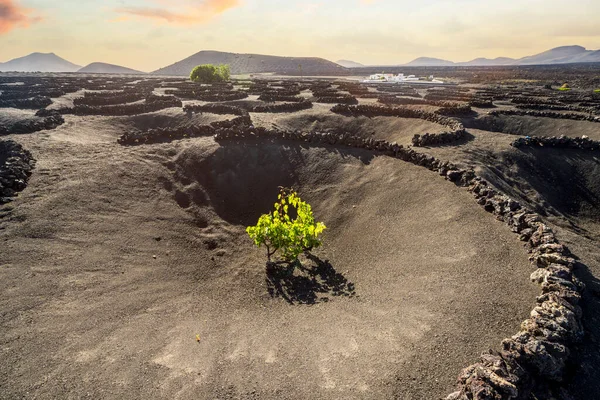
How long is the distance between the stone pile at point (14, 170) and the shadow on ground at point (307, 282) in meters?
12.3

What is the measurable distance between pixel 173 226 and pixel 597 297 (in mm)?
15685

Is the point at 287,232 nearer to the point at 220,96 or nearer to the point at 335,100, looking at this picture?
the point at 335,100

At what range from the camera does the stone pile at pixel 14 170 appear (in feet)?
49.3

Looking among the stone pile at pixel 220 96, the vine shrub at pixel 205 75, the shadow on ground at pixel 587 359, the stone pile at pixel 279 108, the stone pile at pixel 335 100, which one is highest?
the vine shrub at pixel 205 75

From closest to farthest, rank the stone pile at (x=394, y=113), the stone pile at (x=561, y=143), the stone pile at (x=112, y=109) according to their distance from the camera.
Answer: the stone pile at (x=561, y=143)
the stone pile at (x=394, y=113)
the stone pile at (x=112, y=109)

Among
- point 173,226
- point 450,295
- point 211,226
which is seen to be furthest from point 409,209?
point 173,226

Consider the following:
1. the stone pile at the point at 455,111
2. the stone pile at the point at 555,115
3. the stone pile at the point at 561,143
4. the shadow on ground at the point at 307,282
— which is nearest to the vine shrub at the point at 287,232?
the shadow on ground at the point at 307,282

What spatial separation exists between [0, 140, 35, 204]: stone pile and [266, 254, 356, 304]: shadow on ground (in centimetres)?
1228

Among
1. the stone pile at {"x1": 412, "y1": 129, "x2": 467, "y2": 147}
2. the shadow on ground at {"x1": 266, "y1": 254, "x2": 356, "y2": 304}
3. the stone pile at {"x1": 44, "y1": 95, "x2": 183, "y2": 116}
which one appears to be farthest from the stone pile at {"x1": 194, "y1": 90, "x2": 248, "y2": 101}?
the shadow on ground at {"x1": 266, "y1": 254, "x2": 356, "y2": 304}

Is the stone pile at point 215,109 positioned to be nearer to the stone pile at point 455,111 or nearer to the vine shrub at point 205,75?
the stone pile at point 455,111

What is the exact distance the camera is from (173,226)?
16000mm

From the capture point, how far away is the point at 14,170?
16469mm

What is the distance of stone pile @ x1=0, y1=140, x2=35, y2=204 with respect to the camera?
15.0m

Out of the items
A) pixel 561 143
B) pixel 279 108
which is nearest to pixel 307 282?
pixel 561 143
